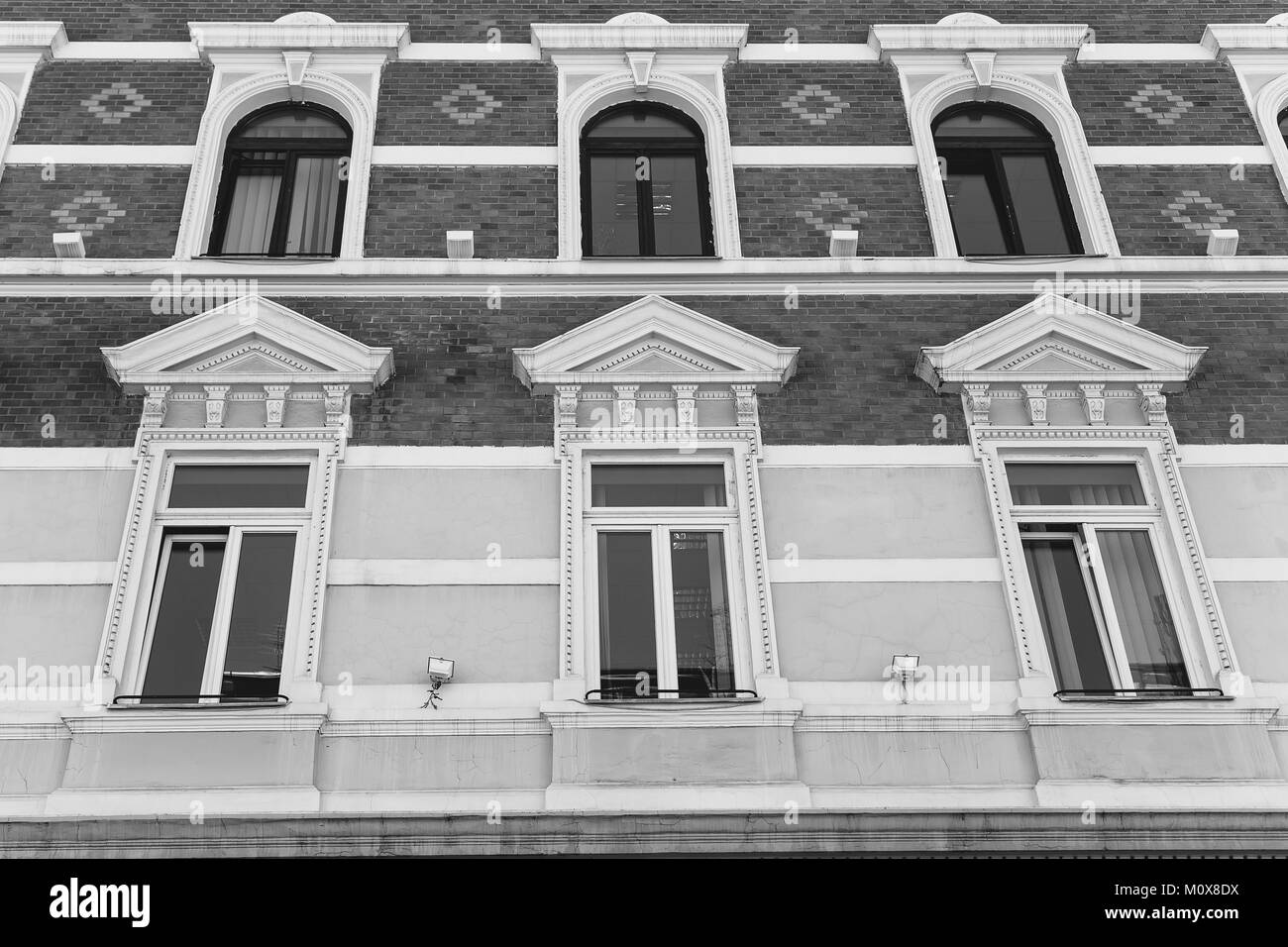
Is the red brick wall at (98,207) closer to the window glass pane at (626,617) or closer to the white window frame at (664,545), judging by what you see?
the white window frame at (664,545)

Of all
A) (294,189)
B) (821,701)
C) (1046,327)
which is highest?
(294,189)

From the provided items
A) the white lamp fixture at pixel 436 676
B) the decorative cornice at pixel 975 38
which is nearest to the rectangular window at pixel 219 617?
the white lamp fixture at pixel 436 676

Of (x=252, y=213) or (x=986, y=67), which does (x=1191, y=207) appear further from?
(x=252, y=213)

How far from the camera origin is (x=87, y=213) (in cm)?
938

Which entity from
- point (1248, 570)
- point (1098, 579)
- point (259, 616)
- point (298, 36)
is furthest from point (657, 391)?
point (298, 36)

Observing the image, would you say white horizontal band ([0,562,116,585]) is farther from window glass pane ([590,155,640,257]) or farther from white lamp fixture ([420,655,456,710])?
window glass pane ([590,155,640,257])

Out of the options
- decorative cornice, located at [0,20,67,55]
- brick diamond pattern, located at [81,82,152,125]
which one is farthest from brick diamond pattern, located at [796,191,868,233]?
decorative cornice, located at [0,20,67,55]

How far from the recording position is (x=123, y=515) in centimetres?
781

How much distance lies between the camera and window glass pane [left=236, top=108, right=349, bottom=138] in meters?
10.3

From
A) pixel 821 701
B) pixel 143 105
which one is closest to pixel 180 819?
pixel 821 701

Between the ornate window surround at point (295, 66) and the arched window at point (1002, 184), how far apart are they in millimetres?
4660

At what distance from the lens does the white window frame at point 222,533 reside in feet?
24.2

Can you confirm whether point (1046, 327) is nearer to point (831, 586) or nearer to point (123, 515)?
point (831, 586)
